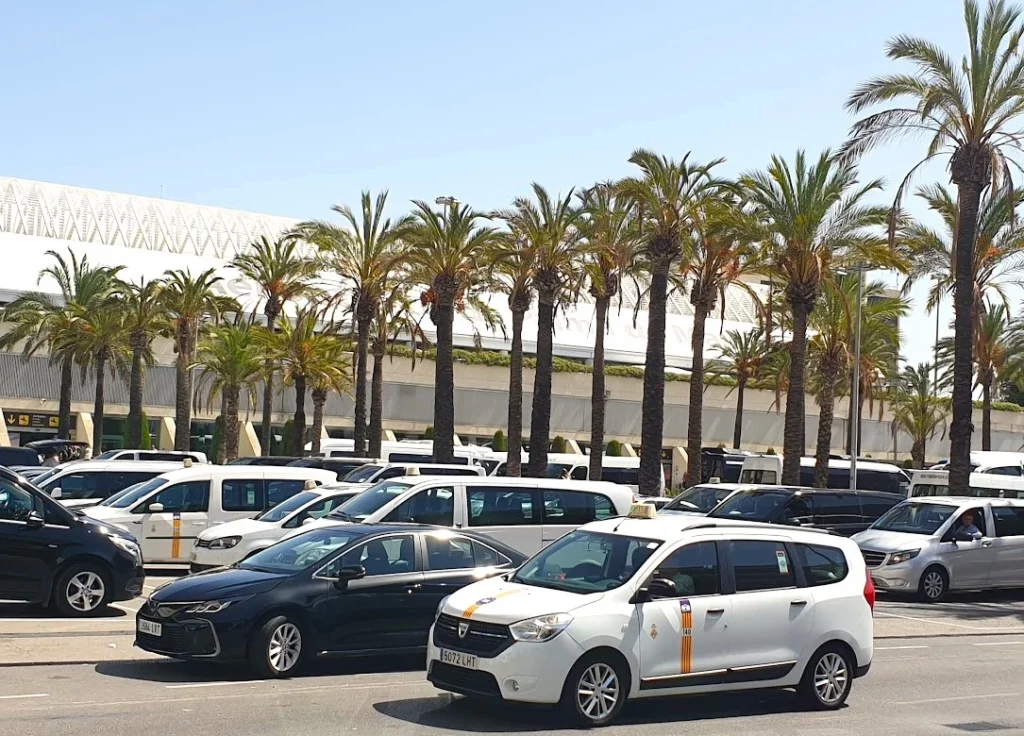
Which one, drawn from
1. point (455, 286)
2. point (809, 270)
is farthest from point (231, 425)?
point (809, 270)

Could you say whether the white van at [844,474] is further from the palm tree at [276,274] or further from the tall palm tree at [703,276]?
the palm tree at [276,274]

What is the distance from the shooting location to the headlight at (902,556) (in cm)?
2298

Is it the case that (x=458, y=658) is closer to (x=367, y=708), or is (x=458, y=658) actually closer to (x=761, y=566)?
(x=367, y=708)

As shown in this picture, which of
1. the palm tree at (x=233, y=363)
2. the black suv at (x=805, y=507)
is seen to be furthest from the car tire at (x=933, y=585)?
the palm tree at (x=233, y=363)

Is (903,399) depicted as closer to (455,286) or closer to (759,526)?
(455,286)

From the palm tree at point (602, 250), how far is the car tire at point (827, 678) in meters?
27.4

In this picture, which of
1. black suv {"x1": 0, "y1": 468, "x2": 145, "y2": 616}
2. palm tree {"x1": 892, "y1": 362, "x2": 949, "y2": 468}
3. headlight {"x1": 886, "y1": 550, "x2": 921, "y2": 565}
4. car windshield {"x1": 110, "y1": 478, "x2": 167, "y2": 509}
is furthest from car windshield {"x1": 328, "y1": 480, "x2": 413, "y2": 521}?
palm tree {"x1": 892, "y1": 362, "x2": 949, "y2": 468}

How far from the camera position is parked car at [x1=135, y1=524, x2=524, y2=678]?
11.8 metres

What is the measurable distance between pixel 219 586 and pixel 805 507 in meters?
15.1

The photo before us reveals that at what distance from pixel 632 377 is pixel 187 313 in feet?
104

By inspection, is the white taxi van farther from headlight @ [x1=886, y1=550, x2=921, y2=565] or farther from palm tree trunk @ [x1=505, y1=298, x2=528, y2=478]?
palm tree trunk @ [x1=505, y1=298, x2=528, y2=478]

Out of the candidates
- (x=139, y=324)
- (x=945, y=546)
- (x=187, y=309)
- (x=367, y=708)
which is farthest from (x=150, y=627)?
(x=139, y=324)

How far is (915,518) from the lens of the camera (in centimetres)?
2431

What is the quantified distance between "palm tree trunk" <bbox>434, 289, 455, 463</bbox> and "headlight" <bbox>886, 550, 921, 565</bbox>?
19.4m
